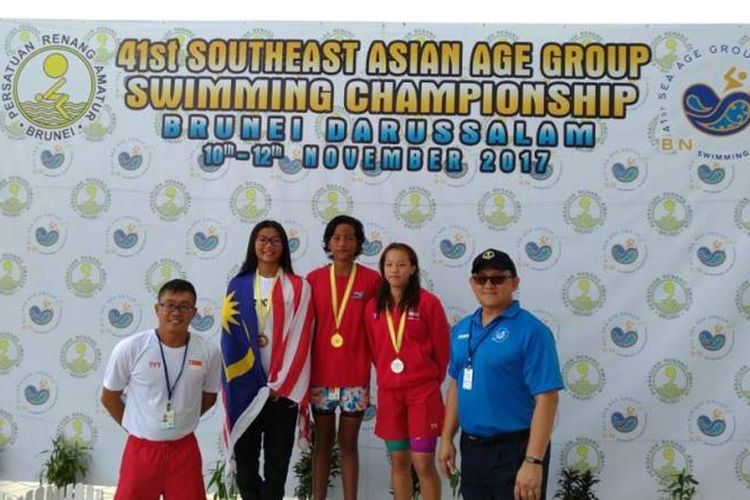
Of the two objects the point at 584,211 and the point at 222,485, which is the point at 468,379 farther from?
the point at 222,485

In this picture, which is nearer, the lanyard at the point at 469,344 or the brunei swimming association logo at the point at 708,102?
the lanyard at the point at 469,344

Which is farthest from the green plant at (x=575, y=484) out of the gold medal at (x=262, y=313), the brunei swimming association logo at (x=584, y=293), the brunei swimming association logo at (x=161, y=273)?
the brunei swimming association logo at (x=161, y=273)

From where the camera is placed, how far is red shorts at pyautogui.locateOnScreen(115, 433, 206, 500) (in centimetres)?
279

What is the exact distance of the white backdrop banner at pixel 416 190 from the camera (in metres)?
3.80

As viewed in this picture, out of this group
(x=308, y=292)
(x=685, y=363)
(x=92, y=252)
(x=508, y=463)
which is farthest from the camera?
(x=92, y=252)

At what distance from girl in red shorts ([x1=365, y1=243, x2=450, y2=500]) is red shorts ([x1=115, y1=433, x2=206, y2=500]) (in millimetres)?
845

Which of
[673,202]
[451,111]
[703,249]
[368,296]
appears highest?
[451,111]

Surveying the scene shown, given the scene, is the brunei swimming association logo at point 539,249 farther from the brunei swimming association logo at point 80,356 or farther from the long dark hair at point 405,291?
the brunei swimming association logo at point 80,356

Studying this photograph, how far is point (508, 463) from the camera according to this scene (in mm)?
2348

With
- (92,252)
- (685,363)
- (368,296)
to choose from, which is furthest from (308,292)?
(685,363)

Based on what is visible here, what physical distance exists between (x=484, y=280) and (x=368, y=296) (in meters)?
1.05

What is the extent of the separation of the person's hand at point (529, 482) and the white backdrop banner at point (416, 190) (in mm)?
1675

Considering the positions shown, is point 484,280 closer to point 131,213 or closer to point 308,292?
point 308,292

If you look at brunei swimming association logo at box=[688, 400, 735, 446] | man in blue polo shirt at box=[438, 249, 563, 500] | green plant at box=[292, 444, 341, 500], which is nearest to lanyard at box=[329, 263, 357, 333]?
green plant at box=[292, 444, 341, 500]
